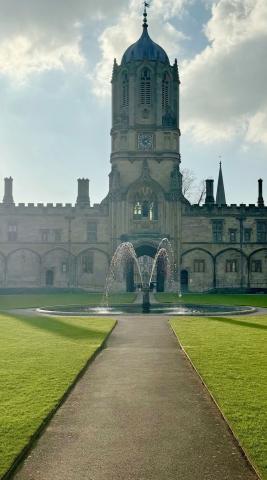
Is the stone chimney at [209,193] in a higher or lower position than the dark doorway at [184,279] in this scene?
higher

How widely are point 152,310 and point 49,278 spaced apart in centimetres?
2620

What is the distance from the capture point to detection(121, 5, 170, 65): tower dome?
51781 mm

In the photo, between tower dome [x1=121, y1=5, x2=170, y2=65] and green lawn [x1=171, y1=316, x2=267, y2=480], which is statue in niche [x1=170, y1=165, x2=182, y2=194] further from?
green lawn [x1=171, y1=316, x2=267, y2=480]

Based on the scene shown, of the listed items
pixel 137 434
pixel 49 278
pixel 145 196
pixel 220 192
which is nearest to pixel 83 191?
pixel 145 196

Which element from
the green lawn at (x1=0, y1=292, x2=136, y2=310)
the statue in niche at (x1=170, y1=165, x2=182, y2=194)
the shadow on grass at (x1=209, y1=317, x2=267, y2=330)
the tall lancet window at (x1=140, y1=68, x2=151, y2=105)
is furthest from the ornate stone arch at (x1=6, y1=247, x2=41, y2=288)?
the shadow on grass at (x1=209, y1=317, x2=267, y2=330)

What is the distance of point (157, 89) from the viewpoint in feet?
167

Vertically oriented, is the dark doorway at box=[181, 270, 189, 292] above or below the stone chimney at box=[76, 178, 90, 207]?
below

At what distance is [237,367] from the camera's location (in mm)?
11852

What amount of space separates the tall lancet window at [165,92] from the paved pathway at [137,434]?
42679 mm

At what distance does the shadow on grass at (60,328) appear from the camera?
16987mm

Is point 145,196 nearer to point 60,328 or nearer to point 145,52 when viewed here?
point 145,52

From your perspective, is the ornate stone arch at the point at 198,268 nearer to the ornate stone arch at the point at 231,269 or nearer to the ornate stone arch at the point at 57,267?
the ornate stone arch at the point at 231,269

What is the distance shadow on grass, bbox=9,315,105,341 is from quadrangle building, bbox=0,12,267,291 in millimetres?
27518

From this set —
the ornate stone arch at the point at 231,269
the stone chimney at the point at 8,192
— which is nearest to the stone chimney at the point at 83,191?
the stone chimney at the point at 8,192
